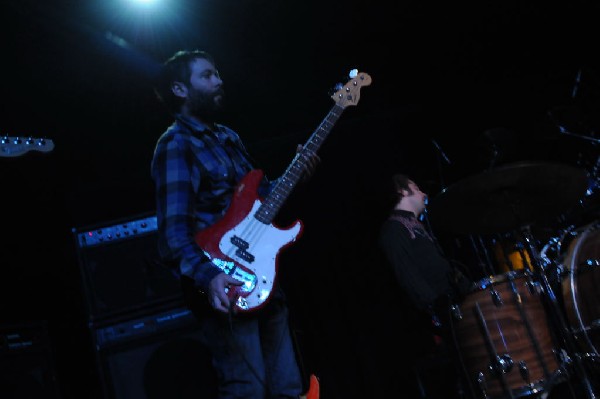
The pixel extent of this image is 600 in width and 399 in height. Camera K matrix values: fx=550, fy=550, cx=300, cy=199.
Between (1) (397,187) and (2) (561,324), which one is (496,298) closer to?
(2) (561,324)

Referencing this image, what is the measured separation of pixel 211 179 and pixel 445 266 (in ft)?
5.93

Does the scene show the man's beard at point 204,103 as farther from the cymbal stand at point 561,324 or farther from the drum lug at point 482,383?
the drum lug at point 482,383

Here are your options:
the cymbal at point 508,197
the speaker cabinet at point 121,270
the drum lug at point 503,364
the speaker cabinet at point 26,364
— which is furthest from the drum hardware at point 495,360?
the speaker cabinet at point 26,364

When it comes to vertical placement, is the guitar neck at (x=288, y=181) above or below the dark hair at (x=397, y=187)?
below

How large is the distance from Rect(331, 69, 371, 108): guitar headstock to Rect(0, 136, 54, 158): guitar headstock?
1.67 m

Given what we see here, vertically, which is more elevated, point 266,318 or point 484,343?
point 266,318

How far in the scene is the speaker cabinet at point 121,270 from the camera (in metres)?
3.34

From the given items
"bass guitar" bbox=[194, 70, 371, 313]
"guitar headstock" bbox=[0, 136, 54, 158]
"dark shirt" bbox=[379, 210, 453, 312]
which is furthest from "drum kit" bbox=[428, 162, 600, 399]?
"guitar headstock" bbox=[0, 136, 54, 158]

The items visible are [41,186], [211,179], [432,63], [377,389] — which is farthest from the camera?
[432,63]

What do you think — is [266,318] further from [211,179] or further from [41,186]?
[41,186]

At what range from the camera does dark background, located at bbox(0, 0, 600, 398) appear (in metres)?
3.93

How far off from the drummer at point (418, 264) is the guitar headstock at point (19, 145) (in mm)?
2149

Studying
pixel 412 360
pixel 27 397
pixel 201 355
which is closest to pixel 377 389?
pixel 412 360

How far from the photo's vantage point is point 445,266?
3432 mm
